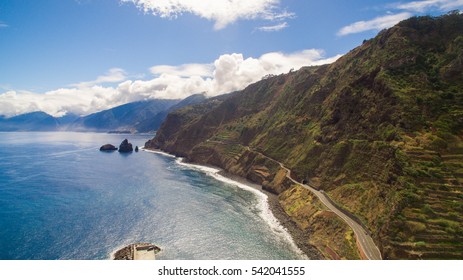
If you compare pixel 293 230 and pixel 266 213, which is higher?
pixel 266 213

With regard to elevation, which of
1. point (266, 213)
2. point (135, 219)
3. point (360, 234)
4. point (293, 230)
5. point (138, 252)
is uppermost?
point (360, 234)

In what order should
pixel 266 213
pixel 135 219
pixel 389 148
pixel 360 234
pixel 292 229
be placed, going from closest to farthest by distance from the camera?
pixel 360 234 → pixel 389 148 → pixel 292 229 → pixel 135 219 → pixel 266 213

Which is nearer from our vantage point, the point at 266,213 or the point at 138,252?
the point at 138,252

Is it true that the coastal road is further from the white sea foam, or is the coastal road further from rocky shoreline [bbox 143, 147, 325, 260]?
the white sea foam

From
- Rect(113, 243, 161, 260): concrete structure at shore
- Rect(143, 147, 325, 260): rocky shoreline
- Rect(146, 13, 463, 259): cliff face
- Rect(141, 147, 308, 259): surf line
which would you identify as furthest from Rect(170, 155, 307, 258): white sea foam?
Rect(113, 243, 161, 260): concrete structure at shore

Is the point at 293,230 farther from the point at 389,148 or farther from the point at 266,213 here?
the point at 389,148

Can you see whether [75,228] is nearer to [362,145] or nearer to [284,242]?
[284,242]

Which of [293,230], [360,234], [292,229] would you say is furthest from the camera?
[292,229]

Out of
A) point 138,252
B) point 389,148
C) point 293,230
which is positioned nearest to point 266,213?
point 293,230
